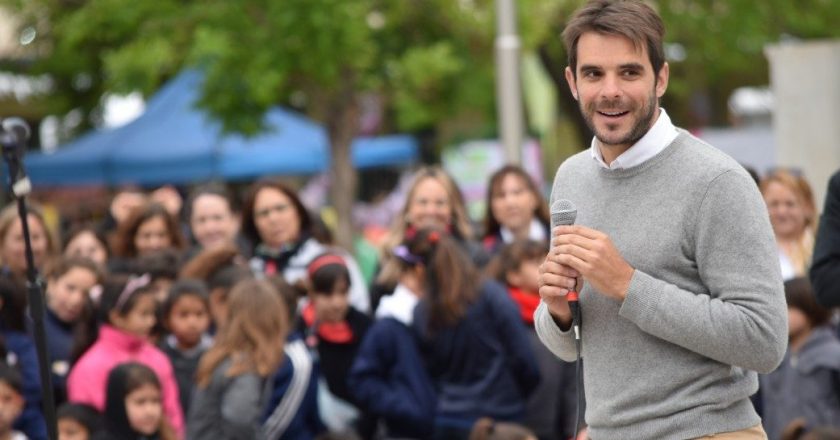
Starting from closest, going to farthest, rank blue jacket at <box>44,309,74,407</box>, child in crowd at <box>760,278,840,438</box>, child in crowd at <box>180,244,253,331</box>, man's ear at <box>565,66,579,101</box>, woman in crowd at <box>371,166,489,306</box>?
man's ear at <box>565,66,579,101</box> → child in crowd at <box>760,278,840,438</box> → blue jacket at <box>44,309,74,407</box> → child in crowd at <box>180,244,253,331</box> → woman in crowd at <box>371,166,489,306</box>

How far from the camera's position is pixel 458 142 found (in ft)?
73.9

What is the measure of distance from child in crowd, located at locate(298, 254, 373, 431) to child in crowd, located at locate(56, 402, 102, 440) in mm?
1273

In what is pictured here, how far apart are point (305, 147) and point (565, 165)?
15741 millimetres

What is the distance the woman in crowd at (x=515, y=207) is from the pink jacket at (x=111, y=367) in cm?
218

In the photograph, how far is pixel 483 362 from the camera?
274 inches

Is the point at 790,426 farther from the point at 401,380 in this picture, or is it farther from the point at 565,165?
the point at 565,165

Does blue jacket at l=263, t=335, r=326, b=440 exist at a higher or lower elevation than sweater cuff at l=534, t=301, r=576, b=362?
lower

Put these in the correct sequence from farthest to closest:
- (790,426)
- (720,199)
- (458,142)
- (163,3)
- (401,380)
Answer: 1. (458,142)
2. (163,3)
3. (401,380)
4. (790,426)
5. (720,199)

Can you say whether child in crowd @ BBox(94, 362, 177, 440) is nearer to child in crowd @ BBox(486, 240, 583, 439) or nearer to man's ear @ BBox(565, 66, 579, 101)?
child in crowd @ BBox(486, 240, 583, 439)

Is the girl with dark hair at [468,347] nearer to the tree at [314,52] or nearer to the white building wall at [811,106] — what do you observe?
the white building wall at [811,106]

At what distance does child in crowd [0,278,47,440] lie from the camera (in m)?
7.13

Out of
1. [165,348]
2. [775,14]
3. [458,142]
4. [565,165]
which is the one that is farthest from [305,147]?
[565,165]

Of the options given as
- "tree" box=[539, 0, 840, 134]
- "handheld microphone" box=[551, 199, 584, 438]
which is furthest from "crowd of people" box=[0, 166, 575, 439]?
"tree" box=[539, 0, 840, 134]

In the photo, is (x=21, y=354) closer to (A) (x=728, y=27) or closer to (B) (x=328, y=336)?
(B) (x=328, y=336)
